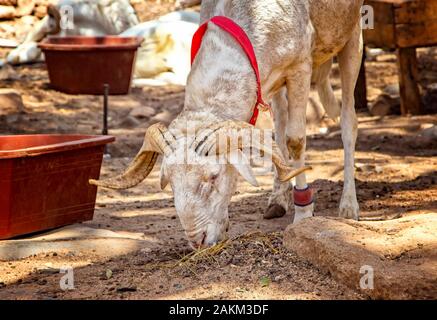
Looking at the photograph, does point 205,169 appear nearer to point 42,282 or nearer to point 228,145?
point 228,145

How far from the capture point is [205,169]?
4.73 m

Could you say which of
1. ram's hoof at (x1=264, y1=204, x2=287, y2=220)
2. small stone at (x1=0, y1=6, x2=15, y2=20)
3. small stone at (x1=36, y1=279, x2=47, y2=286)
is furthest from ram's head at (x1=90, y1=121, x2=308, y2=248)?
small stone at (x1=0, y1=6, x2=15, y2=20)

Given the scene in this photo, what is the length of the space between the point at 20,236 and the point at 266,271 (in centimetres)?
183

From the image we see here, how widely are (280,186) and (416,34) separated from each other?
348cm

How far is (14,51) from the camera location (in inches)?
533

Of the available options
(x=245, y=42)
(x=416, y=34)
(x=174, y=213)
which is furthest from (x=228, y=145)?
(x=416, y=34)

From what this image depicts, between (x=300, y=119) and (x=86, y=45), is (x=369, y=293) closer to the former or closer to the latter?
(x=300, y=119)

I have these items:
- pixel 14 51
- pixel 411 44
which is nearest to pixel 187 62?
pixel 14 51

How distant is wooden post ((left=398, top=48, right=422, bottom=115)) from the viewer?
9.84 meters

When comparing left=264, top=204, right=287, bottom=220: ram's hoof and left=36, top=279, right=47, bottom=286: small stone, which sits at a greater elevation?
left=36, top=279, right=47, bottom=286: small stone

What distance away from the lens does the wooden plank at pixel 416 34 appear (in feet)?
30.1

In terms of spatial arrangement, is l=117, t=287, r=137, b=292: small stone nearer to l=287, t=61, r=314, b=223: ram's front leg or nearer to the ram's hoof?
l=287, t=61, r=314, b=223: ram's front leg

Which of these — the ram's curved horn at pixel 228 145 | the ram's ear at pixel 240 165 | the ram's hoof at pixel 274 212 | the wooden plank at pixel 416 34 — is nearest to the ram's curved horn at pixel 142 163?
the ram's curved horn at pixel 228 145

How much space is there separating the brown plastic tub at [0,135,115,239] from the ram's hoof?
1.23 metres
